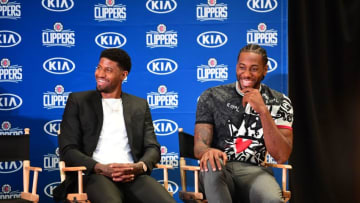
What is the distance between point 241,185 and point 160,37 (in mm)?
1910

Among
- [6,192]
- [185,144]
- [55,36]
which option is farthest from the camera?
[55,36]

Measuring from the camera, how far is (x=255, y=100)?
3689mm

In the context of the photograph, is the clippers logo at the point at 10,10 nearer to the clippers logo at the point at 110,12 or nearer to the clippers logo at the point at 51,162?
the clippers logo at the point at 110,12

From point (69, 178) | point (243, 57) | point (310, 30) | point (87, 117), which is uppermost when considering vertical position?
point (310, 30)

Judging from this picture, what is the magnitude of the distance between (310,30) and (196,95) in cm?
137

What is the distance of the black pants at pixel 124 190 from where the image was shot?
3449 millimetres

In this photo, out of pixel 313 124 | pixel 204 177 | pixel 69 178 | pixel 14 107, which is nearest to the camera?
pixel 204 177

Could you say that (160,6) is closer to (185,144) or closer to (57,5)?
(57,5)

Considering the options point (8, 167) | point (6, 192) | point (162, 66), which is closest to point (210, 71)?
point (162, 66)

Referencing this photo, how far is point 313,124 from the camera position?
16.5ft

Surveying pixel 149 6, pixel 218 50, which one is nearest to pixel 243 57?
pixel 218 50

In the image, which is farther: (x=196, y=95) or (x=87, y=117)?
(x=196, y=95)

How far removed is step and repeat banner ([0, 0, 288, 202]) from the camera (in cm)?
475

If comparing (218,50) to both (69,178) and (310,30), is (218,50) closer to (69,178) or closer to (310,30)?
(310,30)
